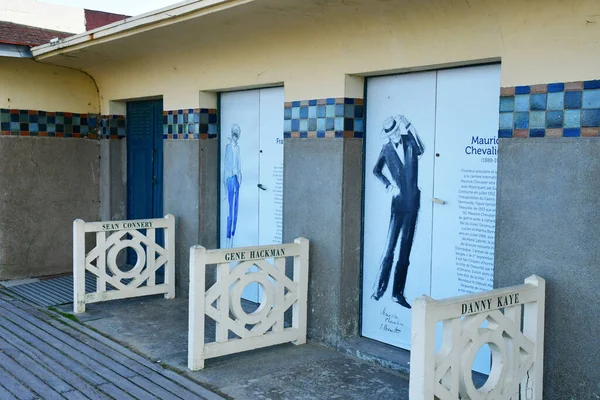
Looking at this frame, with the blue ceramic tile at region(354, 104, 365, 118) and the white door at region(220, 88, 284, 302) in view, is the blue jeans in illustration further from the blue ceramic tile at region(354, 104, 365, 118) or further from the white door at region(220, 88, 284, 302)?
the blue ceramic tile at region(354, 104, 365, 118)

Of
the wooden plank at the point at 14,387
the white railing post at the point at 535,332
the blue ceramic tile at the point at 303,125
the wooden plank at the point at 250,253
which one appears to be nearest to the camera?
the white railing post at the point at 535,332

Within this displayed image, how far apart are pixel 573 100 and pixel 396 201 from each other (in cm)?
176

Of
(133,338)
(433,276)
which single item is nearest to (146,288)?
(133,338)

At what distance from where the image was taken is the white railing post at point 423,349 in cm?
345

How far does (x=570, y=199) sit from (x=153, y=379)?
3.05m

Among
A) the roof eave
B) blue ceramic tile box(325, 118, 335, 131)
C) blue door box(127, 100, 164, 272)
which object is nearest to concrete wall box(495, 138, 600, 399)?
blue ceramic tile box(325, 118, 335, 131)

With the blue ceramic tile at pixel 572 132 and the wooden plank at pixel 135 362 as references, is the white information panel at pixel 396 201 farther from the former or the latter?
the wooden plank at pixel 135 362

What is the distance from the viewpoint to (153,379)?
488 centimetres

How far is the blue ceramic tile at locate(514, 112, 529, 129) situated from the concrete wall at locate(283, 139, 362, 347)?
1.60 m

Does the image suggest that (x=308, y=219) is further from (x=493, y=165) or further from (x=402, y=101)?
(x=493, y=165)

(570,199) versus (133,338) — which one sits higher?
(570,199)

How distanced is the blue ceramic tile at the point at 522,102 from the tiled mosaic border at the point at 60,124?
5.96 meters

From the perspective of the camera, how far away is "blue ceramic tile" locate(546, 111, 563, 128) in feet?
13.3

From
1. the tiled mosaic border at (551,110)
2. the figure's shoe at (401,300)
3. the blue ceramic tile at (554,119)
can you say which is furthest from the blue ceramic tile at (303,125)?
the blue ceramic tile at (554,119)
